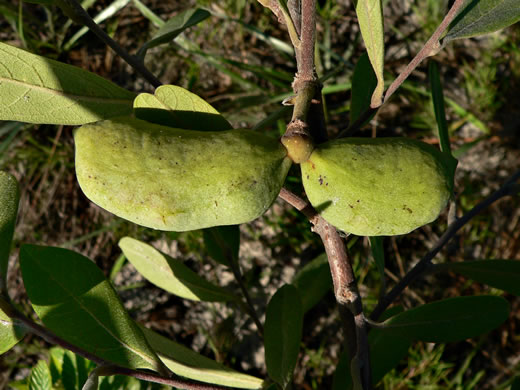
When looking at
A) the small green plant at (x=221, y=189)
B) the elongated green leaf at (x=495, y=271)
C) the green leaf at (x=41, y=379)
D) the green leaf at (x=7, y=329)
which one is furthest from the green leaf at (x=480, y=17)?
the green leaf at (x=41, y=379)

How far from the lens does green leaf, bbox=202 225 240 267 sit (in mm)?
1441

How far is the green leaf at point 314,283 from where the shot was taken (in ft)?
4.89

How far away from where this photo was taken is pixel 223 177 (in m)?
0.67

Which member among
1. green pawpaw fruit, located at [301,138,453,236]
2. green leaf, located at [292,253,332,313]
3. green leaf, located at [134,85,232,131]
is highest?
green leaf, located at [134,85,232,131]

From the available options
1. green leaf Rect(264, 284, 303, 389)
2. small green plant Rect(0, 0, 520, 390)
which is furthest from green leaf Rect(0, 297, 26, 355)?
green leaf Rect(264, 284, 303, 389)

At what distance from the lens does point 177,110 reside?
32.3 inches

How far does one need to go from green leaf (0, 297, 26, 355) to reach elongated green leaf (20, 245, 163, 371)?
4 cm

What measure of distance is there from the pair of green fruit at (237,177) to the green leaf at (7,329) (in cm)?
38

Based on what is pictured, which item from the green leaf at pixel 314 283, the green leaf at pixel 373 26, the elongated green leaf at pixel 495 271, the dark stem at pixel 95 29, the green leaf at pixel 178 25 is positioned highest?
the green leaf at pixel 178 25

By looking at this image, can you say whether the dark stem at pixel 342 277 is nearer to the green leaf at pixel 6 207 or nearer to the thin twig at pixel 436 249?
the thin twig at pixel 436 249

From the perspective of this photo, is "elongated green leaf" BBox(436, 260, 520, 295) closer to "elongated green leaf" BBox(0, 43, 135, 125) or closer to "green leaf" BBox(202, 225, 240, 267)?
"green leaf" BBox(202, 225, 240, 267)

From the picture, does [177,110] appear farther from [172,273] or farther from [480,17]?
[172,273]

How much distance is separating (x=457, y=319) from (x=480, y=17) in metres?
0.62

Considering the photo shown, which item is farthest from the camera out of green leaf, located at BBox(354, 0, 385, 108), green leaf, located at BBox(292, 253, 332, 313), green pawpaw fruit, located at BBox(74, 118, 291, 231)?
green leaf, located at BBox(292, 253, 332, 313)
